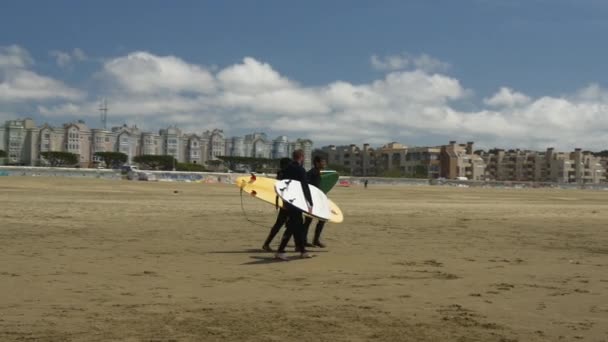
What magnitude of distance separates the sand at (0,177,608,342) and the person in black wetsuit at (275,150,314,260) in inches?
15.5

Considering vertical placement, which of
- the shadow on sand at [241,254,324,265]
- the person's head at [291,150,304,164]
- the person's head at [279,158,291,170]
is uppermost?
the person's head at [291,150,304,164]

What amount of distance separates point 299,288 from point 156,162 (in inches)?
5544

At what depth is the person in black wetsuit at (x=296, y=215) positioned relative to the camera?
9.62 m

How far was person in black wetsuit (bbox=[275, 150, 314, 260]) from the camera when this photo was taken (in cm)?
962

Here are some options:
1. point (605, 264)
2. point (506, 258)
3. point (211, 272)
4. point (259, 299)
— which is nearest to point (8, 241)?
point (211, 272)

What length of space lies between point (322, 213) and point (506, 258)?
299 cm

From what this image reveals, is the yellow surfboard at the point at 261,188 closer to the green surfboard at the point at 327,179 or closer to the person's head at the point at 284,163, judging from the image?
the person's head at the point at 284,163

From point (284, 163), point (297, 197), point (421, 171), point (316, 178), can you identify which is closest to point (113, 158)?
point (421, 171)

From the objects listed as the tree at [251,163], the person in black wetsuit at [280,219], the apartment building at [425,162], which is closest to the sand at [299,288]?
the person in black wetsuit at [280,219]

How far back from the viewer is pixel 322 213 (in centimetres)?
1025

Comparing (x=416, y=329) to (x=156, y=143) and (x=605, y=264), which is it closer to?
(x=605, y=264)

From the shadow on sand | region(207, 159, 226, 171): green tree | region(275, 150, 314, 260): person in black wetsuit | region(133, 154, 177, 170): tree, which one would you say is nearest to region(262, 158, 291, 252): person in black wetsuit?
region(275, 150, 314, 260): person in black wetsuit

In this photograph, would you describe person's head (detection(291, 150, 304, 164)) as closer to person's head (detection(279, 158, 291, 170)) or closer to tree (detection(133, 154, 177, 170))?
person's head (detection(279, 158, 291, 170))

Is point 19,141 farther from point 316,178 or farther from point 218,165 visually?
point 316,178
